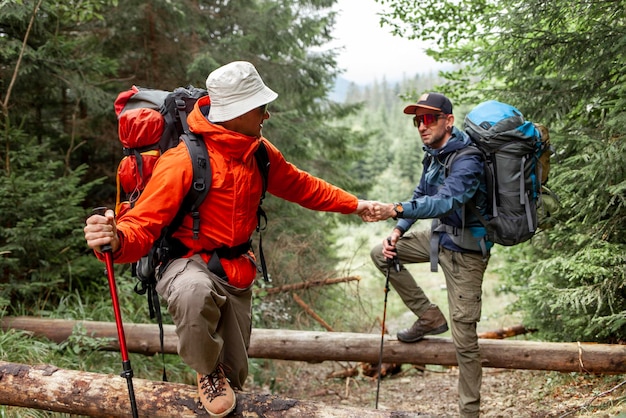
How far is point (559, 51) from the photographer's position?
5891 mm

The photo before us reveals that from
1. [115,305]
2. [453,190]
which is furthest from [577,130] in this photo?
[115,305]

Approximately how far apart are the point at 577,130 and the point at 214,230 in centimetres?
487

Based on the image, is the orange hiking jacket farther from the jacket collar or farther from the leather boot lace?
the leather boot lace

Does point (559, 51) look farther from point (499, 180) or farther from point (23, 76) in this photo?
point (23, 76)

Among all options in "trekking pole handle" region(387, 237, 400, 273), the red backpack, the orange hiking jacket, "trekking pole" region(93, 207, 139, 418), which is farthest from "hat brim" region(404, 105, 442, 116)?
"trekking pole" region(93, 207, 139, 418)

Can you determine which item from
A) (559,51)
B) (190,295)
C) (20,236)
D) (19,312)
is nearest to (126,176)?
(190,295)

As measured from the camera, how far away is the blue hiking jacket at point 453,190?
4613 mm

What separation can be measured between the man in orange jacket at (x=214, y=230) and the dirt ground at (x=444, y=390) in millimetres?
2422

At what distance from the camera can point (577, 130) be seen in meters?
6.18

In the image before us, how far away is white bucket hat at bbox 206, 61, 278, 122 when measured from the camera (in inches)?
141

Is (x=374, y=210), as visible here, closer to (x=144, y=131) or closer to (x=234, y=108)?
(x=234, y=108)

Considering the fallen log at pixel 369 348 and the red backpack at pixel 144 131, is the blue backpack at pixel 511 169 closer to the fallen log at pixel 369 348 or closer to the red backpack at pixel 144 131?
the fallen log at pixel 369 348

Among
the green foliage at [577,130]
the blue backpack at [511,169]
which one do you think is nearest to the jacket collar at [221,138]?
the blue backpack at [511,169]

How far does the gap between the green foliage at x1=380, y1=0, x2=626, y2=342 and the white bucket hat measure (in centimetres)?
363
